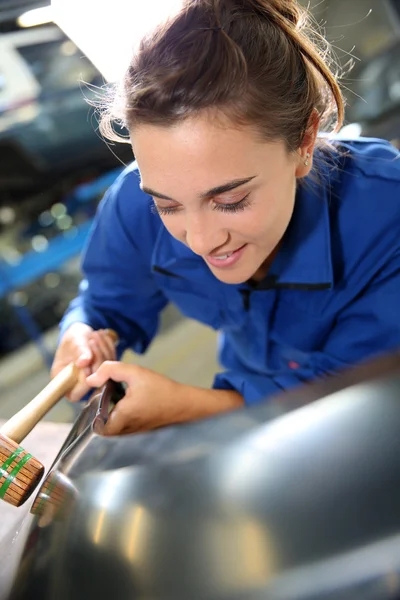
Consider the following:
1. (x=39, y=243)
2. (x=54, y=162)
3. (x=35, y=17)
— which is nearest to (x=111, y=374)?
(x=35, y=17)

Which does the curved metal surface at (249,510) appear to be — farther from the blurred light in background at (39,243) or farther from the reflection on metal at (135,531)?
the blurred light in background at (39,243)

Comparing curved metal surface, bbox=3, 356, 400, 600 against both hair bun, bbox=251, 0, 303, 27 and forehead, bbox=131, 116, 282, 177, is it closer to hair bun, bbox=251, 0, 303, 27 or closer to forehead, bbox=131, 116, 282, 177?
forehead, bbox=131, 116, 282, 177

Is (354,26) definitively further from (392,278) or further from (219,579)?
(219,579)

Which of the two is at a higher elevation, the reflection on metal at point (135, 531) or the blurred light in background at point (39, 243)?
the blurred light in background at point (39, 243)

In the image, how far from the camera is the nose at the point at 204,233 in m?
0.59

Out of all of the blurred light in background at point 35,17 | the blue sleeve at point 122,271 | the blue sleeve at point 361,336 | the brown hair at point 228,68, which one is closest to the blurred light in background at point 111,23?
the brown hair at point 228,68

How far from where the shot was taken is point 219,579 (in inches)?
Result: 12.0

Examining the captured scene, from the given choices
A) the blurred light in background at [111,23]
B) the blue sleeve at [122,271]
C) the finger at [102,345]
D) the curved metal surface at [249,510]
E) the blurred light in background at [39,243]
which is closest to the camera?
the curved metal surface at [249,510]

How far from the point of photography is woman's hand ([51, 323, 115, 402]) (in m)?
0.70

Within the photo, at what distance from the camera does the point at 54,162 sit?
2156mm

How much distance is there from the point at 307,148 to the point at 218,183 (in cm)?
18

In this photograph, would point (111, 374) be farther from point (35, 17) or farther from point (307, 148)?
point (35, 17)

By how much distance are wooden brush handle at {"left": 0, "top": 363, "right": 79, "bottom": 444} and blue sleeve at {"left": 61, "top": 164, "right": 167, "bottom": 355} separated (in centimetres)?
22

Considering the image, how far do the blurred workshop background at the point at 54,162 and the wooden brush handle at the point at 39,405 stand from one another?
0.52 ft
